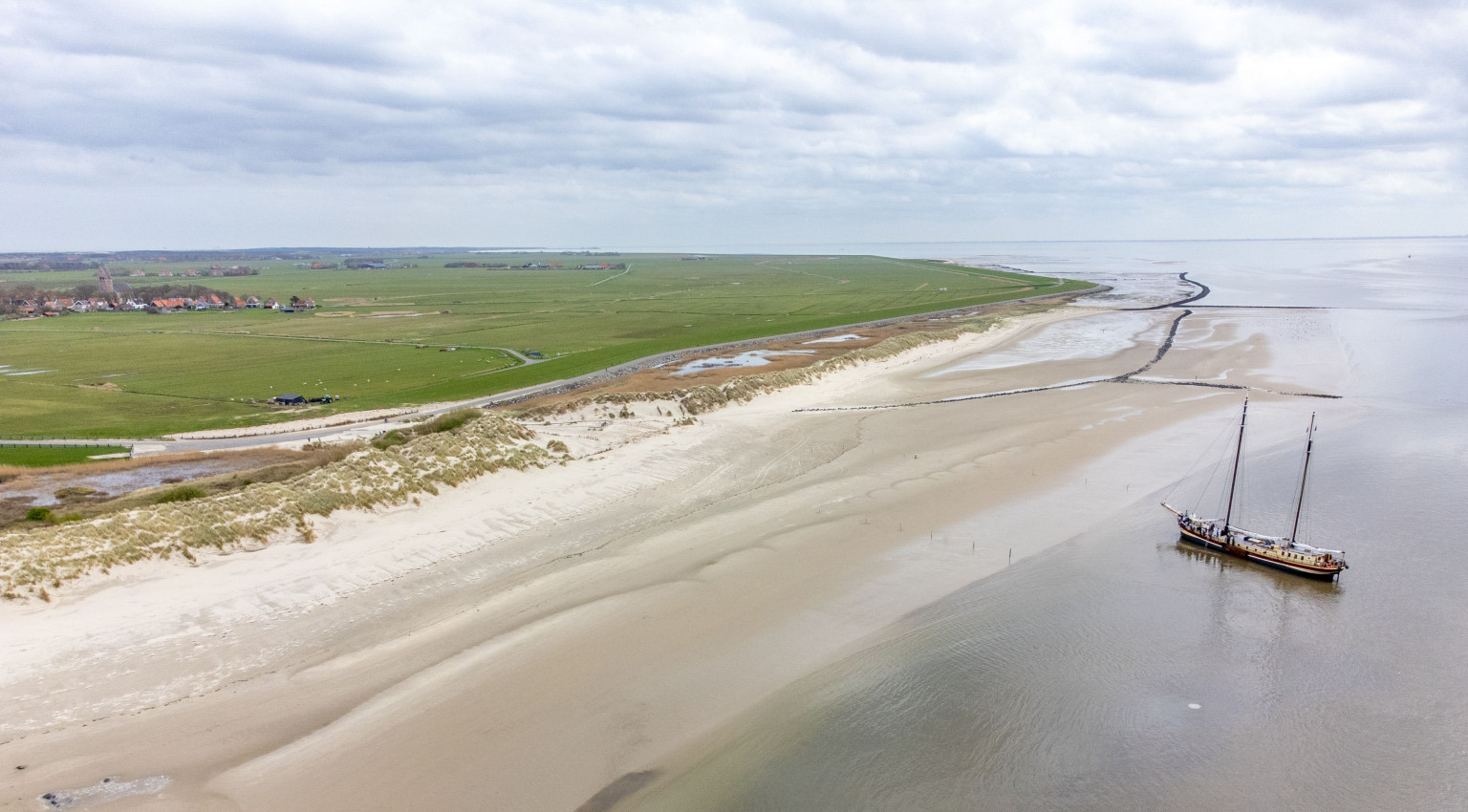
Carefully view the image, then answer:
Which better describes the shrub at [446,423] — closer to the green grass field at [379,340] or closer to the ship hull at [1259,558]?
the green grass field at [379,340]

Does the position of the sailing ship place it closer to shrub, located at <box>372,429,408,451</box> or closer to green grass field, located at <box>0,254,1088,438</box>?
shrub, located at <box>372,429,408,451</box>

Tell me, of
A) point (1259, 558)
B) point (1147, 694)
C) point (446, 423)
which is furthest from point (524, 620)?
point (1259, 558)

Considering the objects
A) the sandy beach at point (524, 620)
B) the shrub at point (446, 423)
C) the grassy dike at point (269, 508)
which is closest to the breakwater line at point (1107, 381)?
the sandy beach at point (524, 620)

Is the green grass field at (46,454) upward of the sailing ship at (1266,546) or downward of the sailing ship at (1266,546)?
downward

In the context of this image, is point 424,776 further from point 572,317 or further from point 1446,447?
→ point 572,317

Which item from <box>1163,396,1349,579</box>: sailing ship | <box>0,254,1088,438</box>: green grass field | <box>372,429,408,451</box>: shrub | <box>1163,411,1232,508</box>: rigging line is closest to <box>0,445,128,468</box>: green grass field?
<box>0,254,1088,438</box>: green grass field
